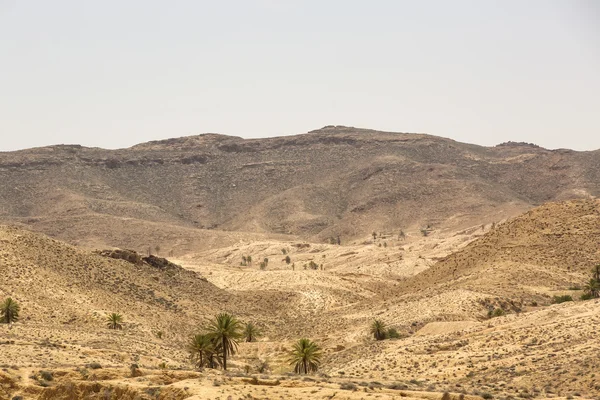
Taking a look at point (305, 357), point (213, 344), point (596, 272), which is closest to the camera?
point (305, 357)

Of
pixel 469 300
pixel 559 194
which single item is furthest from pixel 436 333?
pixel 559 194

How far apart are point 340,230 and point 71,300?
91852 millimetres

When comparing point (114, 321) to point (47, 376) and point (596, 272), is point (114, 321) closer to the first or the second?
point (47, 376)

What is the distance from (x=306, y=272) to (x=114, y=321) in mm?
36758

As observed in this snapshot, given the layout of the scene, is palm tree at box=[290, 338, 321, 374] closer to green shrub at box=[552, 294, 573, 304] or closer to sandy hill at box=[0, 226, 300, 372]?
sandy hill at box=[0, 226, 300, 372]

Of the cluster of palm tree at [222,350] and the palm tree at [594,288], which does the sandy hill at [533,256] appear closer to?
the palm tree at [594,288]

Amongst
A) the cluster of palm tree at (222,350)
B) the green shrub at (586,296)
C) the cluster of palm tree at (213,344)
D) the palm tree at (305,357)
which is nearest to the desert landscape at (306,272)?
the green shrub at (586,296)

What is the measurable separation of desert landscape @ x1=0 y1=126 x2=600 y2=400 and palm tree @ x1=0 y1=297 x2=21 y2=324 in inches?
53.9

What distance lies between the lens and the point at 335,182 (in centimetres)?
16888

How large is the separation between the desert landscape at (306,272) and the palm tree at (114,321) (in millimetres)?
134

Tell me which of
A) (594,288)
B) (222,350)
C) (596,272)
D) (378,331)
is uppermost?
(596,272)

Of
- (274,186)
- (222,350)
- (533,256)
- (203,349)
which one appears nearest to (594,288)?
(533,256)

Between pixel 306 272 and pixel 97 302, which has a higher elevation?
pixel 306 272

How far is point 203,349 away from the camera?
1574 inches
